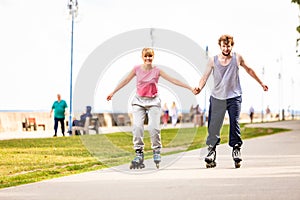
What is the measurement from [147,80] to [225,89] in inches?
47.0

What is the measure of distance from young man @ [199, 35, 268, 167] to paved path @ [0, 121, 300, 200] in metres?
0.45

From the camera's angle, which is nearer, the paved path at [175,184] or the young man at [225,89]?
the paved path at [175,184]

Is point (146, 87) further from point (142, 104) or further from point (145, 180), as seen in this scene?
point (145, 180)

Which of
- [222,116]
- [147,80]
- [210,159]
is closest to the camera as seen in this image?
[147,80]

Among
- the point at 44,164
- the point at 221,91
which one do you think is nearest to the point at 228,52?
the point at 221,91

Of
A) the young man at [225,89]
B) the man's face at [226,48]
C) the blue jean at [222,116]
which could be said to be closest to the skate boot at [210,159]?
the young man at [225,89]

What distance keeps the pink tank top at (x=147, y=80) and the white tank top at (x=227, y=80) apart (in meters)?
0.90

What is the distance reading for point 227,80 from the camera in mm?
9188

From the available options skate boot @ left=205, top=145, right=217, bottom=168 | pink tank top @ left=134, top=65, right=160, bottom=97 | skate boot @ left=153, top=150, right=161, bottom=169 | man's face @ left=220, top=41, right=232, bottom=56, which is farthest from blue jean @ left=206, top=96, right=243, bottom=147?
pink tank top @ left=134, top=65, right=160, bottom=97

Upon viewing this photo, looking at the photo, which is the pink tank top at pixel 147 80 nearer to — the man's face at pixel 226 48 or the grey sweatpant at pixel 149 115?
the grey sweatpant at pixel 149 115

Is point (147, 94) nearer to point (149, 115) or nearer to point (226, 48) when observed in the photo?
point (149, 115)

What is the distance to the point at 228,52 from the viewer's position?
9.27 m

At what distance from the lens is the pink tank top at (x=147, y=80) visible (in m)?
9.00

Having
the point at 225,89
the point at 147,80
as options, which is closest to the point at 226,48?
the point at 225,89
